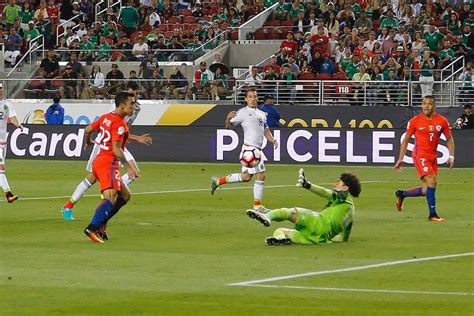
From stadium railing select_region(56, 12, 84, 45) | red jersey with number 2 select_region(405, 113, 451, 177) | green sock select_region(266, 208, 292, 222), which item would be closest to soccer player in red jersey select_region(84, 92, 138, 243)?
green sock select_region(266, 208, 292, 222)

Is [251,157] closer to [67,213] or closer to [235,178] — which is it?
[235,178]

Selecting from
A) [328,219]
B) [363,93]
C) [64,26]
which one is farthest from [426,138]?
[64,26]

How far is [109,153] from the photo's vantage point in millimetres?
17922

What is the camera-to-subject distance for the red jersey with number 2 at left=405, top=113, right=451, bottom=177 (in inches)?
850

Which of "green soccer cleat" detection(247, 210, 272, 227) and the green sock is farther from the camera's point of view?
"green soccer cleat" detection(247, 210, 272, 227)

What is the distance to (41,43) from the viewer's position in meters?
50.0

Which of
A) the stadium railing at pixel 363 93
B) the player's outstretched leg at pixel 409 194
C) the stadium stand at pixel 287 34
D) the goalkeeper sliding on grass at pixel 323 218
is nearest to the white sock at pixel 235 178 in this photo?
the player's outstretched leg at pixel 409 194

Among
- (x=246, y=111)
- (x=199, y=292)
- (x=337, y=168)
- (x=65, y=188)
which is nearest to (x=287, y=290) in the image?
(x=199, y=292)

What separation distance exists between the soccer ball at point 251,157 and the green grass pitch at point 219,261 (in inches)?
36.0

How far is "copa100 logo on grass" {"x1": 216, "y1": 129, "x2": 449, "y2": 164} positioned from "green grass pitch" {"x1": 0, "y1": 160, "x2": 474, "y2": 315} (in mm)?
8961

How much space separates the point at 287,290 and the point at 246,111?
10.5m

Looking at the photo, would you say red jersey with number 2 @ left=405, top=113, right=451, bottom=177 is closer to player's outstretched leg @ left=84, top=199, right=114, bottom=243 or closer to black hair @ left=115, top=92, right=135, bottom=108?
black hair @ left=115, top=92, right=135, bottom=108

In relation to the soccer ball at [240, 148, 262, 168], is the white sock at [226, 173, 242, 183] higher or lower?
lower

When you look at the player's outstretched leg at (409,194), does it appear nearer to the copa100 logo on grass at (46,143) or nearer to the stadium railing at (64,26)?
the copa100 logo on grass at (46,143)
